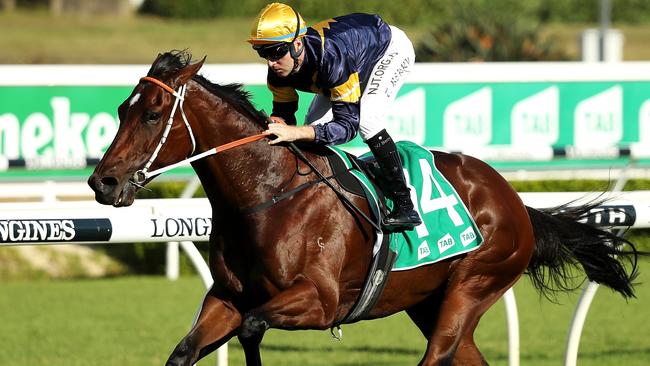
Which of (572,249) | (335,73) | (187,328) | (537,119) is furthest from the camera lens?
(537,119)

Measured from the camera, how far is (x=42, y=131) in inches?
324

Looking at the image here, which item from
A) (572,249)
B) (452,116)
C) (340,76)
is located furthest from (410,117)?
(340,76)

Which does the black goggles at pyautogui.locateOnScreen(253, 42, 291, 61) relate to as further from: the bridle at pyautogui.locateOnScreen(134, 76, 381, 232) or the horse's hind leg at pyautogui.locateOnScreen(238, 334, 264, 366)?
the horse's hind leg at pyautogui.locateOnScreen(238, 334, 264, 366)

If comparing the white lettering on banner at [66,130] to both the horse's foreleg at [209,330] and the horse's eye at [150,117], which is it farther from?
the horse's eye at [150,117]

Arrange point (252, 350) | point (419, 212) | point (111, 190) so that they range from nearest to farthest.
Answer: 1. point (111, 190)
2. point (252, 350)
3. point (419, 212)

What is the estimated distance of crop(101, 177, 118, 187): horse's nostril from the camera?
3668 mm

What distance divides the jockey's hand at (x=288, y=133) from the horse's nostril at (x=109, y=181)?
557 mm

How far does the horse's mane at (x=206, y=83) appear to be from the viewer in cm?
388

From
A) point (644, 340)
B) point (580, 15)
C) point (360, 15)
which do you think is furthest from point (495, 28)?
point (580, 15)

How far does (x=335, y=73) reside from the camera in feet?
13.1

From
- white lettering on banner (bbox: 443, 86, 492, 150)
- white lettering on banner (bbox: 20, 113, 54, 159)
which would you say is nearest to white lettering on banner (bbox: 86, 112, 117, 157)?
white lettering on banner (bbox: 20, 113, 54, 159)

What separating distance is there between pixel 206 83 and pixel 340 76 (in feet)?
1.42

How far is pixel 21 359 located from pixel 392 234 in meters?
2.59

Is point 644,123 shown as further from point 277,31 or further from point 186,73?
point 186,73
